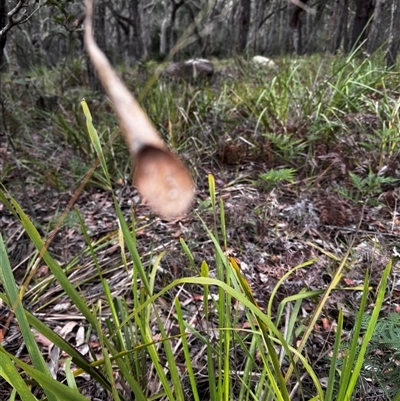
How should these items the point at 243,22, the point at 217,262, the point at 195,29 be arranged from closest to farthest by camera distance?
1. the point at 195,29
2. the point at 217,262
3. the point at 243,22

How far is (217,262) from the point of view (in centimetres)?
97

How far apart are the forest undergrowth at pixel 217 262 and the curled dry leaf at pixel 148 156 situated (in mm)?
367

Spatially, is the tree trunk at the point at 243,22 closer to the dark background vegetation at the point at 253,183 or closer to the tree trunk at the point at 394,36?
the tree trunk at the point at 394,36

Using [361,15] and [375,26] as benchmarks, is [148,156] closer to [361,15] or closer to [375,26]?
[375,26]

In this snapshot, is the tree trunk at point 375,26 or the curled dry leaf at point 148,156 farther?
the tree trunk at point 375,26

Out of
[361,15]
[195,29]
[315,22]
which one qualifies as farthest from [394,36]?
[361,15]

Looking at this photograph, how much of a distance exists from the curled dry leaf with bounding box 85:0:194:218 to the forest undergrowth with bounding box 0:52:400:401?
0.37 meters

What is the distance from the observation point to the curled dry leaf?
13 cm

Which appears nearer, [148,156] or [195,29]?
[148,156]

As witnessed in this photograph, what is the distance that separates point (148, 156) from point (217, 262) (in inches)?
34.1

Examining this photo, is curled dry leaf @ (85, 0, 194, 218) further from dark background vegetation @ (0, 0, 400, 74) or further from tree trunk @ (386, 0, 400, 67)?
tree trunk @ (386, 0, 400, 67)

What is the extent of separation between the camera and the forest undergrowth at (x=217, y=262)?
0.76 meters

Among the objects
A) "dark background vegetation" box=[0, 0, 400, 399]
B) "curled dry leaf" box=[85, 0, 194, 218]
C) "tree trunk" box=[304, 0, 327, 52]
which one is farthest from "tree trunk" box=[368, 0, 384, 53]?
"curled dry leaf" box=[85, 0, 194, 218]

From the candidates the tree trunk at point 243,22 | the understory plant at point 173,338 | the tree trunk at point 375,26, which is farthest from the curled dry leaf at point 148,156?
the tree trunk at point 243,22
